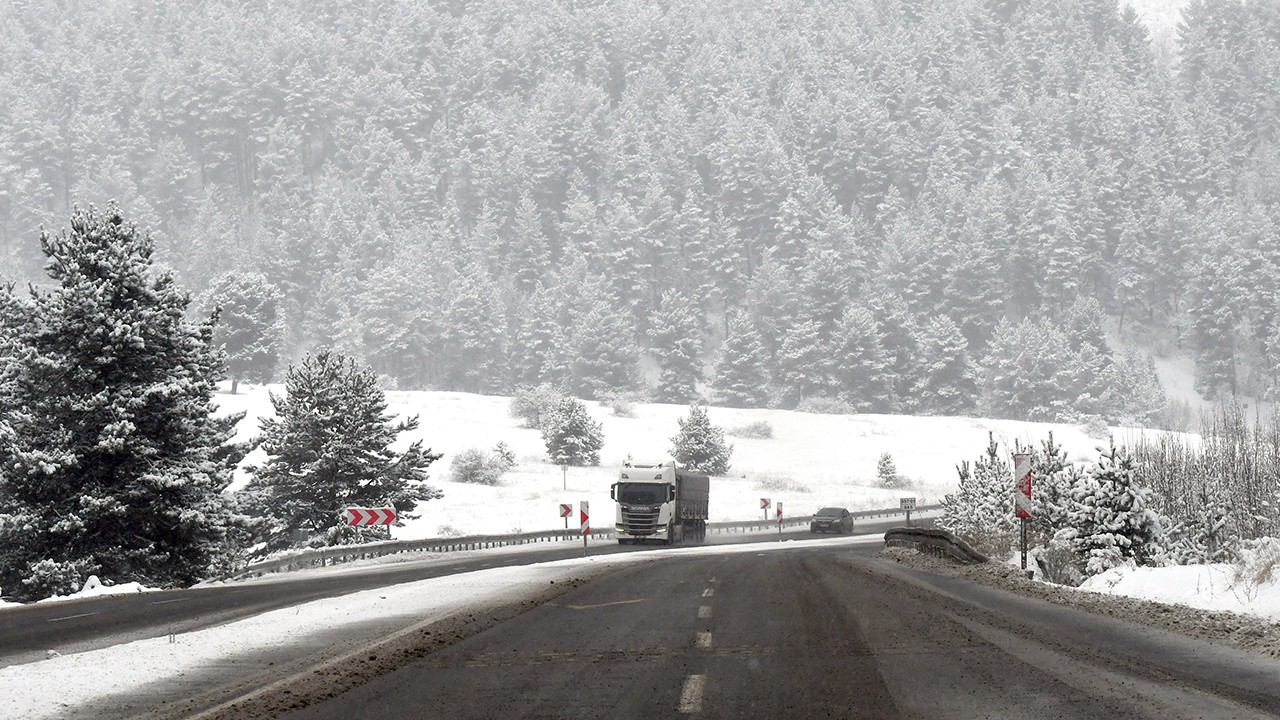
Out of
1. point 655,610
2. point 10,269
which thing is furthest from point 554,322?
point 655,610

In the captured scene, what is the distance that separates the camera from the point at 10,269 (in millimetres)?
163125

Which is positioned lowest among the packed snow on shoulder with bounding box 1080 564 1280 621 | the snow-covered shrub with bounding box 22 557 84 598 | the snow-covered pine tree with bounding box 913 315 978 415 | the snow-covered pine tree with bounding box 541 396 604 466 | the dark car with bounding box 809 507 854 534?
the dark car with bounding box 809 507 854 534

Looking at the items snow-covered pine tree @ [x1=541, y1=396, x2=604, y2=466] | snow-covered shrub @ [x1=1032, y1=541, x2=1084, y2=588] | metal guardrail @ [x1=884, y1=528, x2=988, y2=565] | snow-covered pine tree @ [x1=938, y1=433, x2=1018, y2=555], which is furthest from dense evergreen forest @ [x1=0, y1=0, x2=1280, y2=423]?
snow-covered shrub @ [x1=1032, y1=541, x2=1084, y2=588]

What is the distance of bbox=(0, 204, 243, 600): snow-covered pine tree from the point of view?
112 feet

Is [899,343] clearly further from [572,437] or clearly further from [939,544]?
[939,544]

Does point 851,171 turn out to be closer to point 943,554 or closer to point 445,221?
point 445,221

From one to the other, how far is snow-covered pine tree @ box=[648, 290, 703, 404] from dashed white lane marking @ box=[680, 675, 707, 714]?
4973 inches

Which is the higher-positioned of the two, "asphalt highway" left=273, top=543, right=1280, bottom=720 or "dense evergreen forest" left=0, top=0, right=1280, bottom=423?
"dense evergreen forest" left=0, top=0, right=1280, bottom=423

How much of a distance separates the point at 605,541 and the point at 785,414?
206 ft

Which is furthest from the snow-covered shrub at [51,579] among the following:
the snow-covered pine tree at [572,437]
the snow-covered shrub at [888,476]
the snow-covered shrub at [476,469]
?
the snow-covered shrub at [888,476]

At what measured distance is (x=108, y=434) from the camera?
34.4 meters

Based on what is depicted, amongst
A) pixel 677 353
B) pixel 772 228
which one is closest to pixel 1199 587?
pixel 677 353

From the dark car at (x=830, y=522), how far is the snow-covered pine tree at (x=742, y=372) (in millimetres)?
66905

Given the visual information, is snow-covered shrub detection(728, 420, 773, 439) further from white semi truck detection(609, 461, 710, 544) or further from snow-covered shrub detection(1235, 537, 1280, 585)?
snow-covered shrub detection(1235, 537, 1280, 585)
